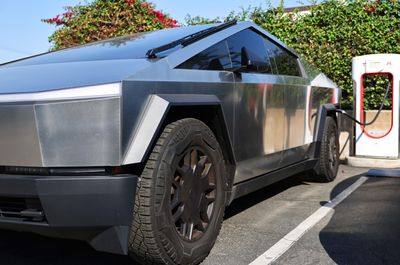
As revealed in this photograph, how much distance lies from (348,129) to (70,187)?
20.9ft

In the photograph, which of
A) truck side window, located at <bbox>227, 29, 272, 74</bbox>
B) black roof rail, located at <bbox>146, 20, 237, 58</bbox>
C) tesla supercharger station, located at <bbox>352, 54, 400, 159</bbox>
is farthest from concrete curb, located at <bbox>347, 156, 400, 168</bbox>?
black roof rail, located at <bbox>146, 20, 237, 58</bbox>

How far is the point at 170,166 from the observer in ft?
9.06

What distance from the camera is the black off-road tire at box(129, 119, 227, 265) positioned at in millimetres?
2635

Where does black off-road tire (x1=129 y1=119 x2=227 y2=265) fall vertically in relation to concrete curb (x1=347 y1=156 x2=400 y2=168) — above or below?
above

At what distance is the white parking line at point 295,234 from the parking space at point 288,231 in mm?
42

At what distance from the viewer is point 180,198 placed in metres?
2.90

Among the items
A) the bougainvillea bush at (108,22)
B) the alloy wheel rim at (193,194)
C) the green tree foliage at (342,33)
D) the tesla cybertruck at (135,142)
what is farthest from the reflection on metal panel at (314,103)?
the bougainvillea bush at (108,22)

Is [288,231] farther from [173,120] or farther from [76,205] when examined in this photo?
Answer: [76,205]

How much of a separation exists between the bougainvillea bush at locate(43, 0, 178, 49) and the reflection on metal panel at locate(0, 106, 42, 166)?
696 centimetres

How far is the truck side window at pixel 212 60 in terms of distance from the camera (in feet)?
10.6

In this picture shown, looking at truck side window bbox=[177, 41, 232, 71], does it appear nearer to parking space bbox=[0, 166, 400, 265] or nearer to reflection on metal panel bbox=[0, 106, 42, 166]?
reflection on metal panel bbox=[0, 106, 42, 166]

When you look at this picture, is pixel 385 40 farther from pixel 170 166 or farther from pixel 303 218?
pixel 170 166

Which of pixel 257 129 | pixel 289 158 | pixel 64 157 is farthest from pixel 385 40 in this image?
pixel 64 157

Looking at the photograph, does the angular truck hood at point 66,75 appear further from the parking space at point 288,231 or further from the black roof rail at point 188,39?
the parking space at point 288,231
